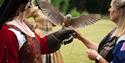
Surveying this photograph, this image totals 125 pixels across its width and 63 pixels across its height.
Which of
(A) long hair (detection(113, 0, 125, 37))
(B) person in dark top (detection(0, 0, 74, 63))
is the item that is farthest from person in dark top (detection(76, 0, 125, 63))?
(B) person in dark top (detection(0, 0, 74, 63))

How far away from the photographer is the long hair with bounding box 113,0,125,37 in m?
4.71

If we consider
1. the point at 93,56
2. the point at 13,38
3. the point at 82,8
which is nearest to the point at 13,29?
the point at 13,38

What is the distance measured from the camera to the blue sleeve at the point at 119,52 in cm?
451

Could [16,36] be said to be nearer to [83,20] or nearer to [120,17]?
[120,17]

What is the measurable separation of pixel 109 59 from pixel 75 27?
2.16 ft

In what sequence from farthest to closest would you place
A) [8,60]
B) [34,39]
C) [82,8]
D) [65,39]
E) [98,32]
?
1. [82,8]
2. [98,32]
3. [65,39]
4. [34,39]
5. [8,60]

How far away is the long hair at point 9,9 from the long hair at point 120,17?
797 millimetres

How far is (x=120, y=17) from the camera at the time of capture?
15.8 feet

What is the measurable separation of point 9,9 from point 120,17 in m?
0.91

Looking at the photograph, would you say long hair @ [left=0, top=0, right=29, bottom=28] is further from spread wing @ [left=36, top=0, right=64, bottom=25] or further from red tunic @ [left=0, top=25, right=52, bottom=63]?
spread wing @ [left=36, top=0, right=64, bottom=25]

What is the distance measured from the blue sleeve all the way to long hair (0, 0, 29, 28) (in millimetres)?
840

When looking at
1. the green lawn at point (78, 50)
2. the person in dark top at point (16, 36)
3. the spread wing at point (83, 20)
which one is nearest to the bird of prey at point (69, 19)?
the spread wing at point (83, 20)

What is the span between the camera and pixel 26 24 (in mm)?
4934

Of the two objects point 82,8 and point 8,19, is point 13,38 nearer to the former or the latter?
point 8,19
